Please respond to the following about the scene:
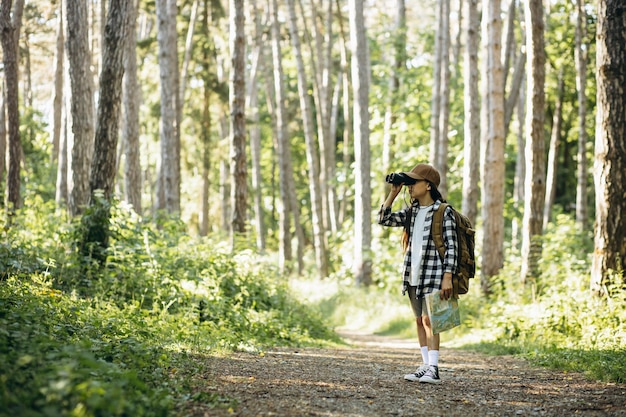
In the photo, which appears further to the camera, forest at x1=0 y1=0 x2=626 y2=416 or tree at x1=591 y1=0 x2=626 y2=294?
tree at x1=591 y1=0 x2=626 y2=294

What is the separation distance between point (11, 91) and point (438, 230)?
11.7 m

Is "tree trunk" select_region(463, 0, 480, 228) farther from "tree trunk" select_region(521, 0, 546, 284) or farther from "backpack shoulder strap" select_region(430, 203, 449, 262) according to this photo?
"backpack shoulder strap" select_region(430, 203, 449, 262)

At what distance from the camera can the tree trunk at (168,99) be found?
1970 centimetres

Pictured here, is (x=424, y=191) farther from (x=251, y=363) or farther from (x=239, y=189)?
(x=239, y=189)

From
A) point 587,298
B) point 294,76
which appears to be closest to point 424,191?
point 587,298

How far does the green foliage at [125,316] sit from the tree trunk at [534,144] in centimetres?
418

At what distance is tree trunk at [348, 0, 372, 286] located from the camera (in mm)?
21000

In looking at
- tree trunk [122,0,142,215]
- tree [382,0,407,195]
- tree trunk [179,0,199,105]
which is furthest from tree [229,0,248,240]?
tree [382,0,407,195]


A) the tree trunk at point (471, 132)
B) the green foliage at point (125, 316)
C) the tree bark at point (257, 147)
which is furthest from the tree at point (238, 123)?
the tree bark at point (257, 147)

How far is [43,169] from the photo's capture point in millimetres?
30750

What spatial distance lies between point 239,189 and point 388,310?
5.50m

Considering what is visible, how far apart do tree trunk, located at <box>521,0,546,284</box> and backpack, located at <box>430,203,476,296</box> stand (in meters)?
7.42

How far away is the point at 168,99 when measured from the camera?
19.8m

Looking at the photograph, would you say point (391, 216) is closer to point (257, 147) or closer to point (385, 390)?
point (385, 390)
